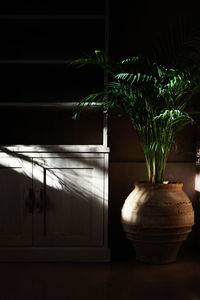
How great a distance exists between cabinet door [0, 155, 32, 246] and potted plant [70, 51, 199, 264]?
2.07 feet

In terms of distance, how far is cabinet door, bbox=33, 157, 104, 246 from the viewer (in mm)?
2760

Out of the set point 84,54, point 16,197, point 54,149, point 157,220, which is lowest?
point 157,220

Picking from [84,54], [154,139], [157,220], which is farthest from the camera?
[84,54]

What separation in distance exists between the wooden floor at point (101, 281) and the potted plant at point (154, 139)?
0.61 ft

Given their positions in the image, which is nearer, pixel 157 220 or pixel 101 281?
pixel 101 281

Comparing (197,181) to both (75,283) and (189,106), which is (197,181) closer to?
(189,106)

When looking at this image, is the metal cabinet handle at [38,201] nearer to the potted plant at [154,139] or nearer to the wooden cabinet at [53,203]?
the wooden cabinet at [53,203]

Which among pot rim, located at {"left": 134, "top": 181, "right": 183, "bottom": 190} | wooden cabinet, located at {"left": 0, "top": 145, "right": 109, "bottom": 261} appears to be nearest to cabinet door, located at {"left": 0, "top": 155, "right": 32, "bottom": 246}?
wooden cabinet, located at {"left": 0, "top": 145, "right": 109, "bottom": 261}

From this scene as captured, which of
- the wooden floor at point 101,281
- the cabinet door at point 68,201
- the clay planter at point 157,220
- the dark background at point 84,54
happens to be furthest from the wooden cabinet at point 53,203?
the dark background at point 84,54

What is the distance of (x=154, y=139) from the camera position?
272 cm

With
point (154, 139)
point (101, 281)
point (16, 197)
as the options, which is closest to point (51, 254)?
point (16, 197)

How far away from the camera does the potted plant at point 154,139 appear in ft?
8.46

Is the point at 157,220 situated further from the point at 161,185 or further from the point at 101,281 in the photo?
the point at 101,281

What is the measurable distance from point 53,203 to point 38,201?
0.34ft
